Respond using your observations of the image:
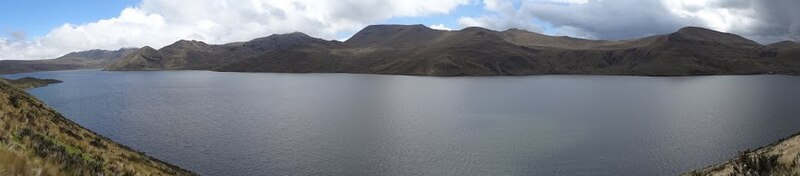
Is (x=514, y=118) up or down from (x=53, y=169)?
down

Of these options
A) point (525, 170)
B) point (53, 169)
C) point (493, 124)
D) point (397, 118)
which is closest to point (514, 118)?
point (493, 124)

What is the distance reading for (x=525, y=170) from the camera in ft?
198

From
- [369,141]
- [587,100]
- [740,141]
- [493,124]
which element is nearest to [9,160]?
[369,141]

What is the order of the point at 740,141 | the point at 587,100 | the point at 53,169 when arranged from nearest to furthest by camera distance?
the point at 53,169, the point at 740,141, the point at 587,100

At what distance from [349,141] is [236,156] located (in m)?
16.6

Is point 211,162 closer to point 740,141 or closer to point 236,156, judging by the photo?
point 236,156

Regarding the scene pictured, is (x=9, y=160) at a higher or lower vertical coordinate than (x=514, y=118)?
higher

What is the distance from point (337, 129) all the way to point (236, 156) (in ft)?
83.1

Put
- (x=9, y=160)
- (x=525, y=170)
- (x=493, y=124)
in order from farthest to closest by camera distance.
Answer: (x=493, y=124) → (x=525, y=170) → (x=9, y=160)

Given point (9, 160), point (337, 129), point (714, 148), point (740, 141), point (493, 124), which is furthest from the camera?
point (493, 124)

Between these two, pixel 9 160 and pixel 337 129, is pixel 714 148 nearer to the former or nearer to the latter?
pixel 337 129

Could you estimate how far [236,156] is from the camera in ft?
223

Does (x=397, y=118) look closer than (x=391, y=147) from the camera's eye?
No

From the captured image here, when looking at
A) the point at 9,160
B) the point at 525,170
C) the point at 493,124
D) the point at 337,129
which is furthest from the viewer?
the point at 493,124
